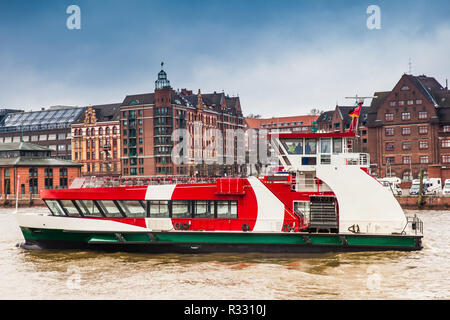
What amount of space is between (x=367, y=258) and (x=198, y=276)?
7.79 metres

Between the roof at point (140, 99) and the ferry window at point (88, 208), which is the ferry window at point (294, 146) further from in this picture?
the roof at point (140, 99)

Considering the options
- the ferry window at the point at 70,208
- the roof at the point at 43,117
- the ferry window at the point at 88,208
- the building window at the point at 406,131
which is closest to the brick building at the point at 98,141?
the roof at the point at 43,117

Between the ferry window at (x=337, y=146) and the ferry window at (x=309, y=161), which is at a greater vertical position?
the ferry window at (x=337, y=146)

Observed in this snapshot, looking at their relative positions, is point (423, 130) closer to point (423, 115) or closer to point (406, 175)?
point (423, 115)

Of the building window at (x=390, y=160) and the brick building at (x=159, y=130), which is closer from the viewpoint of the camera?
the building window at (x=390, y=160)

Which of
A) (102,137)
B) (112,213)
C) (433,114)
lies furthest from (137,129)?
(112,213)

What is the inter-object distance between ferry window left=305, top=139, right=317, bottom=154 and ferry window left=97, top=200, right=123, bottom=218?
951 cm

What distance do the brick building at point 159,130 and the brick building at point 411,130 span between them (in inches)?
1182

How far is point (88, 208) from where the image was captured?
25234 millimetres

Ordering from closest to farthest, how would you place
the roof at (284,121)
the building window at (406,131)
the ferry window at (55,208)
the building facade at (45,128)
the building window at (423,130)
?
the ferry window at (55,208) → the building window at (423,130) → the building window at (406,131) → the building facade at (45,128) → the roof at (284,121)

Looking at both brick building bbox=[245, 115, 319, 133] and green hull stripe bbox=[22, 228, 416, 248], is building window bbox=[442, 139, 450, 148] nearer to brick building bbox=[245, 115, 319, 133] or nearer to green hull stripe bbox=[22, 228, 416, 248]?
green hull stripe bbox=[22, 228, 416, 248]

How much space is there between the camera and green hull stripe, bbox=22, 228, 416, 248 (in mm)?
22984

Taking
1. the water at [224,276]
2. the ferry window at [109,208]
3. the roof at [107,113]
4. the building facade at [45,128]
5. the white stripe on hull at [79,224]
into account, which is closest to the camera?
the water at [224,276]

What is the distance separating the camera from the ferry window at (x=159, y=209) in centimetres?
2480
